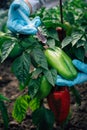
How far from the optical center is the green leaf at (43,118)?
1708 millimetres

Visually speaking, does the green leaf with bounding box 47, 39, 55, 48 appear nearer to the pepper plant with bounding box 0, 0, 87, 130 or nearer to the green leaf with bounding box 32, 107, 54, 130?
the pepper plant with bounding box 0, 0, 87, 130

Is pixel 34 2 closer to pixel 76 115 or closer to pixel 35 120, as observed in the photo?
pixel 35 120

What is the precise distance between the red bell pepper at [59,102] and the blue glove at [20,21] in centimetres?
35

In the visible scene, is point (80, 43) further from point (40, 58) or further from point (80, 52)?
point (40, 58)

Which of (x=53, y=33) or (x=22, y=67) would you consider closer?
(x=22, y=67)

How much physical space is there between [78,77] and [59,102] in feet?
0.56

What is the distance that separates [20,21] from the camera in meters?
1.55

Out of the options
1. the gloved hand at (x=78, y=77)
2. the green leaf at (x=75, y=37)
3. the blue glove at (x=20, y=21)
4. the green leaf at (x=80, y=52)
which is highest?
the blue glove at (x=20, y=21)

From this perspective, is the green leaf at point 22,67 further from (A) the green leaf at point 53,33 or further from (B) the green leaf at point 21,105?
(B) the green leaf at point 21,105

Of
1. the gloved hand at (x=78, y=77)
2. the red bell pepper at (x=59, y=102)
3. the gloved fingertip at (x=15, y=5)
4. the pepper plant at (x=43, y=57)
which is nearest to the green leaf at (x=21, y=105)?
the pepper plant at (x=43, y=57)

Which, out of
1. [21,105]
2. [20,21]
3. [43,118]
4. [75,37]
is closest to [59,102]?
[43,118]

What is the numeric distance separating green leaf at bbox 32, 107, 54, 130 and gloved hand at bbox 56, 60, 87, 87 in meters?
0.23

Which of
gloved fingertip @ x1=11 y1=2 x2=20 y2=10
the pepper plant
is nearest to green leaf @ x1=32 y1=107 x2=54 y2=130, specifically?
the pepper plant

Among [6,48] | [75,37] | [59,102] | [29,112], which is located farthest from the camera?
[29,112]
